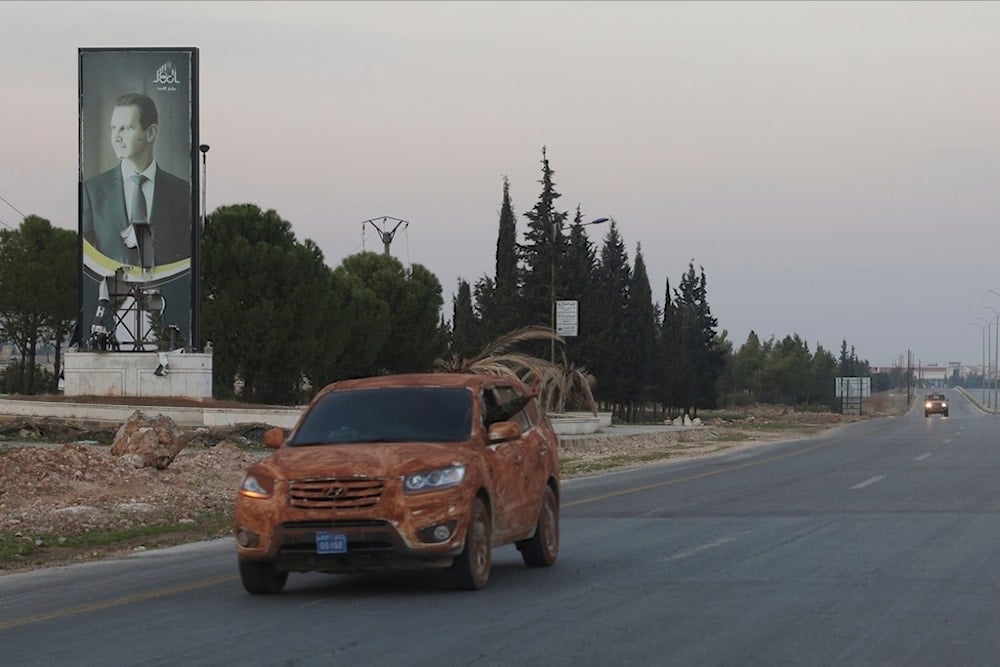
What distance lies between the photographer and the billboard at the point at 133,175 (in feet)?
Answer: 191

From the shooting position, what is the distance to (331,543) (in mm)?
11258

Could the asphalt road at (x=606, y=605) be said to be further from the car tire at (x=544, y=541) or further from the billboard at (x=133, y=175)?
the billboard at (x=133, y=175)

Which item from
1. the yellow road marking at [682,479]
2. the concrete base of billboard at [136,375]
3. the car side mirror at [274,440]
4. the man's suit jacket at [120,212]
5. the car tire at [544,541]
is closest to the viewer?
the car side mirror at [274,440]

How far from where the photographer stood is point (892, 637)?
9.57 metres

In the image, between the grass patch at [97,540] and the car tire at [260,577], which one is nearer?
the car tire at [260,577]

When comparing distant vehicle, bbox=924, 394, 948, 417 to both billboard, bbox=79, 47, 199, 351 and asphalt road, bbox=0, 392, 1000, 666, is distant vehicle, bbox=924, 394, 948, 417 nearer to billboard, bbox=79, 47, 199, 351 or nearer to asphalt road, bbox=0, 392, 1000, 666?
billboard, bbox=79, 47, 199, 351

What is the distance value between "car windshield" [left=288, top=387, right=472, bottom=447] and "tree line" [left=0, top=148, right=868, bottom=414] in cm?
4007

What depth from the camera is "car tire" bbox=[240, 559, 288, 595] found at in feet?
39.2

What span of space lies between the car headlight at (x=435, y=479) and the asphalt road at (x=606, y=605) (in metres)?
0.86

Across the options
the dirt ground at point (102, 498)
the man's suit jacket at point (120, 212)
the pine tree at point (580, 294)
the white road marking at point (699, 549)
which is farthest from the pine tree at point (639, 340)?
the white road marking at point (699, 549)

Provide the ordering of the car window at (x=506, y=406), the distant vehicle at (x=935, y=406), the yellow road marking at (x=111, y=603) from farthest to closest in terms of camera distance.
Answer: the distant vehicle at (x=935, y=406)
the car window at (x=506, y=406)
the yellow road marking at (x=111, y=603)

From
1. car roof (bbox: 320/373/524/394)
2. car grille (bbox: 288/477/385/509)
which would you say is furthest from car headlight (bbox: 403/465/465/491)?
car roof (bbox: 320/373/524/394)

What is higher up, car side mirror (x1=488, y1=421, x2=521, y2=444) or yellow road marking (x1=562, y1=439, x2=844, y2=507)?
car side mirror (x1=488, y1=421, x2=521, y2=444)

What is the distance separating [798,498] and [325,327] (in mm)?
53653
